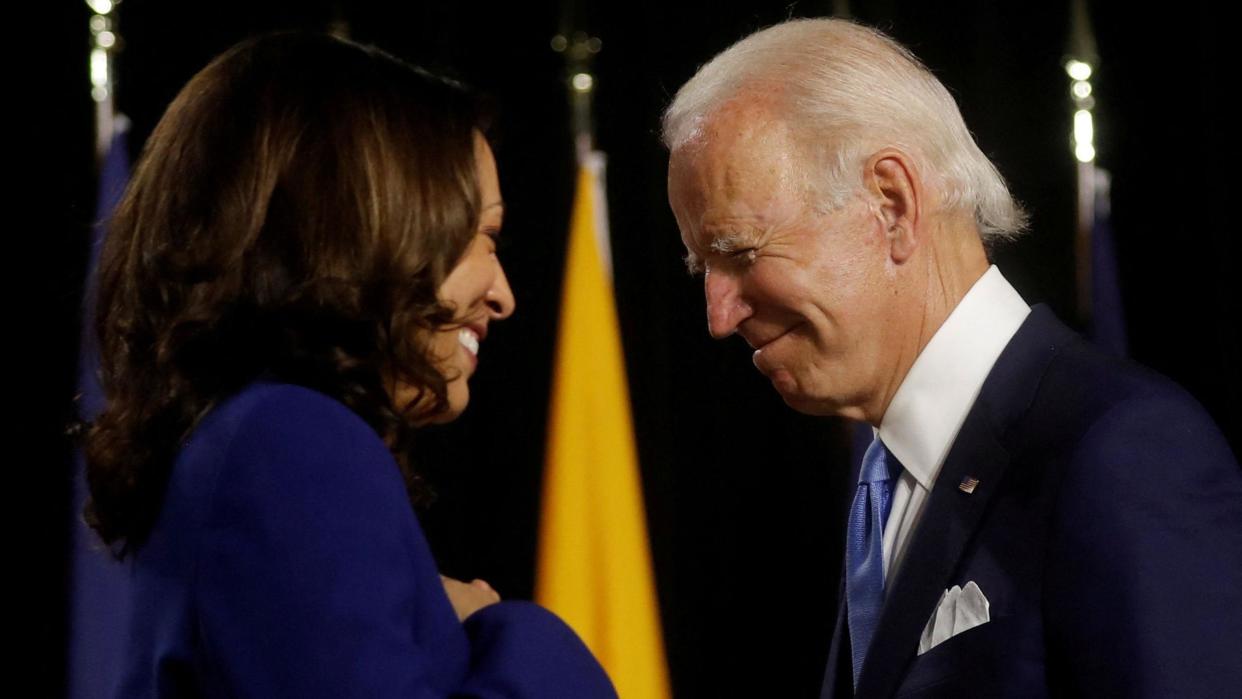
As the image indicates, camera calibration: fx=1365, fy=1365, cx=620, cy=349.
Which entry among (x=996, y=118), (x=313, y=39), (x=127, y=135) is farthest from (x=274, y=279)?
(x=996, y=118)

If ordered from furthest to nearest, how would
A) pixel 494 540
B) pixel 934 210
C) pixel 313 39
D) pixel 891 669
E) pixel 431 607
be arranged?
pixel 494 540
pixel 934 210
pixel 891 669
pixel 313 39
pixel 431 607

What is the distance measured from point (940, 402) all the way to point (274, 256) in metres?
0.80

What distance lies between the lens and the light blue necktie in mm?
1648

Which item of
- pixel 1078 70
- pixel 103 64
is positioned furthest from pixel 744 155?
pixel 103 64

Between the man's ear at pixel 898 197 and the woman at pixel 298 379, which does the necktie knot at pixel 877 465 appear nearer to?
the man's ear at pixel 898 197

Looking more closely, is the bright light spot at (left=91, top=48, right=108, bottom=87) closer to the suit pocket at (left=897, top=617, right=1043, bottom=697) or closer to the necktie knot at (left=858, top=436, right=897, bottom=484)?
the necktie knot at (left=858, top=436, right=897, bottom=484)

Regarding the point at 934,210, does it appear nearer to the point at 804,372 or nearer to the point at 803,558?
the point at 804,372

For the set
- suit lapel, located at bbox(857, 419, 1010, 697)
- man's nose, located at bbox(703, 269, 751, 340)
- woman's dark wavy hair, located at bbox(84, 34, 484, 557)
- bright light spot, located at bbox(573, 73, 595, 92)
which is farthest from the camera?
bright light spot, located at bbox(573, 73, 595, 92)

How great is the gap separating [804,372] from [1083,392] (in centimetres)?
41

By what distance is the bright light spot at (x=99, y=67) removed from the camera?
3373 millimetres

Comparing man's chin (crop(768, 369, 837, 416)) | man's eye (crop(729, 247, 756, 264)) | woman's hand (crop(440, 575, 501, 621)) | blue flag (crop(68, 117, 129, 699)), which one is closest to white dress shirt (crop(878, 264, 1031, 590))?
man's chin (crop(768, 369, 837, 416))

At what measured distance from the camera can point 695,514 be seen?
3656 millimetres

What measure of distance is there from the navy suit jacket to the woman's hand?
0.43 metres

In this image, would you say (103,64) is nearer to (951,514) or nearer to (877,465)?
(877,465)
